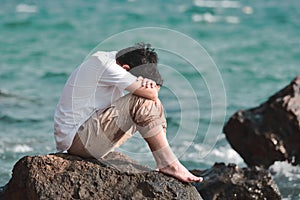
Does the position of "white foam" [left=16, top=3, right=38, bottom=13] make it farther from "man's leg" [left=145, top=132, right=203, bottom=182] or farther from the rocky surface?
"man's leg" [left=145, top=132, right=203, bottom=182]

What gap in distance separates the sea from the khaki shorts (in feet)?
0.83

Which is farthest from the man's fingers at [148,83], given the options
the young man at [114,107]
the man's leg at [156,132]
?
the man's leg at [156,132]

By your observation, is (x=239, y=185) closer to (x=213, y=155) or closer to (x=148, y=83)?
(x=148, y=83)

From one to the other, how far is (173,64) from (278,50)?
5.02 meters

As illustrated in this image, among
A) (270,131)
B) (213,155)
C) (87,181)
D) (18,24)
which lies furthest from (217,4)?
(87,181)

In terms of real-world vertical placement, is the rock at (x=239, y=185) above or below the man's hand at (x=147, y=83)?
below

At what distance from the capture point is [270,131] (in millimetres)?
8102

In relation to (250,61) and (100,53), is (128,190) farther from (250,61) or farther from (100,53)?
(250,61)

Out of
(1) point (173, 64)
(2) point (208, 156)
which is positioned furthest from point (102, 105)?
(1) point (173, 64)

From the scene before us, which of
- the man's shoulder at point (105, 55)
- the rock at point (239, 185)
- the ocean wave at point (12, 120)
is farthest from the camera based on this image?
the ocean wave at point (12, 120)

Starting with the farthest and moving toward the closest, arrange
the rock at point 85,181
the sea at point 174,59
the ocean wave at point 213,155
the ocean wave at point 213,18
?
the ocean wave at point 213,18, the ocean wave at point 213,155, the sea at point 174,59, the rock at point 85,181

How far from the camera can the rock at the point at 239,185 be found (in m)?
6.57

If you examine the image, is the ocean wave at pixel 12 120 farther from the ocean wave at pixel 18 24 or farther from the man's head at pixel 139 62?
the ocean wave at pixel 18 24

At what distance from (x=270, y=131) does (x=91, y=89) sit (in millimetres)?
3380
